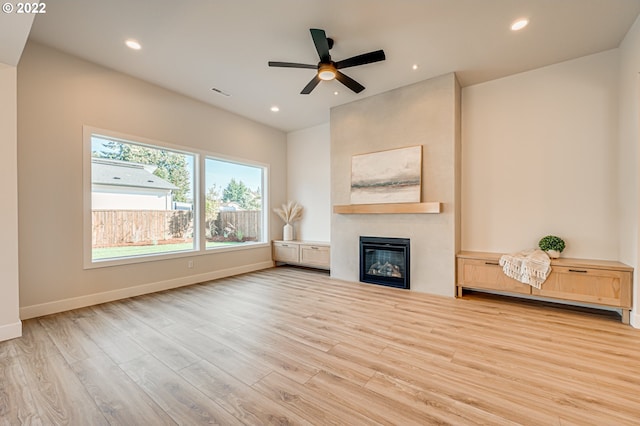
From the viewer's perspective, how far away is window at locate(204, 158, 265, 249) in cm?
535

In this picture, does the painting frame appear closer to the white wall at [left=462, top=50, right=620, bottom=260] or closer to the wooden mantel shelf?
the wooden mantel shelf

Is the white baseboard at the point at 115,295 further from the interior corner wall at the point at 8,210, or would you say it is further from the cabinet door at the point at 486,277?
the cabinet door at the point at 486,277

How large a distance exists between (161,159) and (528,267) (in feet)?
18.6

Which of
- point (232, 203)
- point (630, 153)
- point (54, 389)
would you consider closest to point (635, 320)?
point (630, 153)

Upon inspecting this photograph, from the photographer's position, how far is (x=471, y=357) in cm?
231

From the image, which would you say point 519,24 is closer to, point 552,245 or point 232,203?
point 552,245

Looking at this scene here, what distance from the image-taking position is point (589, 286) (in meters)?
3.16

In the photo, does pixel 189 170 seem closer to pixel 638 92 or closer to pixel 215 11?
pixel 215 11

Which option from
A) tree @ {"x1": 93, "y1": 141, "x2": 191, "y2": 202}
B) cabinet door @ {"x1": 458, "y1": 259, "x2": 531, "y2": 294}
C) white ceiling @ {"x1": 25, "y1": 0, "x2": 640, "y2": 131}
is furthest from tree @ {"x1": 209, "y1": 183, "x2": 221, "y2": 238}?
cabinet door @ {"x1": 458, "y1": 259, "x2": 531, "y2": 294}

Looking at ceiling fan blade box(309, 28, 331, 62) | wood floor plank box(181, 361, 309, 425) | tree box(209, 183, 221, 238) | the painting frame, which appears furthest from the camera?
tree box(209, 183, 221, 238)

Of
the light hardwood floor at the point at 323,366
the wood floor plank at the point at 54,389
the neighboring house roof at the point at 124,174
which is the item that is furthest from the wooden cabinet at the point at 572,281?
the neighboring house roof at the point at 124,174

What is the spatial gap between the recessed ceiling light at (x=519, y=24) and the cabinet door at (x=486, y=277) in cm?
279

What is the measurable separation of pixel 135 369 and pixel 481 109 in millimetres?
5368

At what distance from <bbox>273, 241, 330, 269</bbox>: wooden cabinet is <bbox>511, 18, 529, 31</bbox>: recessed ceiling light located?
4.25 meters
